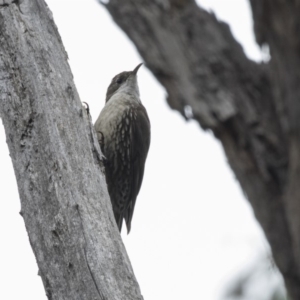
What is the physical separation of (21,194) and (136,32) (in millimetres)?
Answer: 2353

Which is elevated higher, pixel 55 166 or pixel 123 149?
pixel 123 149

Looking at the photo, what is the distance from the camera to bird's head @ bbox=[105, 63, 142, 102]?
768 cm

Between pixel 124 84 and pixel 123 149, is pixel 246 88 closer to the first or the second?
pixel 123 149

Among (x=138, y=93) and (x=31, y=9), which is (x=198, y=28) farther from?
(x=138, y=93)

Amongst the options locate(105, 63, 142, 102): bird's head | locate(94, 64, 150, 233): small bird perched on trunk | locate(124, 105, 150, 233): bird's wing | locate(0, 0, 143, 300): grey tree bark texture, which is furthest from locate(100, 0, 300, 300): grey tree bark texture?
locate(105, 63, 142, 102): bird's head

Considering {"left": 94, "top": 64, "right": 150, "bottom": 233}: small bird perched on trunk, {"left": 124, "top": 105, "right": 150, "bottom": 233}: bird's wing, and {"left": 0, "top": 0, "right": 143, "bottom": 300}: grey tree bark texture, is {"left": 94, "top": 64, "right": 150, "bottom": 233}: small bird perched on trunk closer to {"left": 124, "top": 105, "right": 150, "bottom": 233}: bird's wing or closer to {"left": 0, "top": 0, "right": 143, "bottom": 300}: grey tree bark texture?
{"left": 124, "top": 105, "right": 150, "bottom": 233}: bird's wing

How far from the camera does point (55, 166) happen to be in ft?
13.3

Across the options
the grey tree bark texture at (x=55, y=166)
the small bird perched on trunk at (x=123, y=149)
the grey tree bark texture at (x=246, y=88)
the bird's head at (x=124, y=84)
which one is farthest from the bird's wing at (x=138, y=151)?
the grey tree bark texture at (x=246, y=88)

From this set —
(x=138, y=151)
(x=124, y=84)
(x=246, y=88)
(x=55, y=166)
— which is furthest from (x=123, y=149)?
(x=246, y=88)

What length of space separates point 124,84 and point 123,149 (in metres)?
0.98

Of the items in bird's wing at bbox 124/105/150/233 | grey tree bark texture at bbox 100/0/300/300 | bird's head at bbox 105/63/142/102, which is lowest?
grey tree bark texture at bbox 100/0/300/300

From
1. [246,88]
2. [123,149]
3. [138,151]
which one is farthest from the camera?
[138,151]

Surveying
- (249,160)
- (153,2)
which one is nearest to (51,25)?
(153,2)

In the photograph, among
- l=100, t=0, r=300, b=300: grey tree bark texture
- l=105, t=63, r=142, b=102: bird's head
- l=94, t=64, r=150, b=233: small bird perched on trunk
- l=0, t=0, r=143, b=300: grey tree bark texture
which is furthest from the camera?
l=105, t=63, r=142, b=102: bird's head
